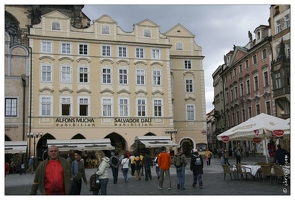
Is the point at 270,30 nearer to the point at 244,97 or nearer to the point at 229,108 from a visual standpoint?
the point at 244,97

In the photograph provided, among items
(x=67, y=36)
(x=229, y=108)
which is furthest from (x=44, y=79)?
(x=229, y=108)

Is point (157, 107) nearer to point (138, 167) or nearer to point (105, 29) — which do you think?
point (105, 29)

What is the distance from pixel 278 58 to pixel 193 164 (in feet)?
80.5

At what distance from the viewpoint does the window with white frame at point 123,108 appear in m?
35.5

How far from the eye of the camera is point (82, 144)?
31.4 m

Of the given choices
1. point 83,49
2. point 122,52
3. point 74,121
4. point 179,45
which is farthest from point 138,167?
point 179,45

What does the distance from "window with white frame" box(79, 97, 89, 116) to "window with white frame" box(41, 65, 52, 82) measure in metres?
3.38

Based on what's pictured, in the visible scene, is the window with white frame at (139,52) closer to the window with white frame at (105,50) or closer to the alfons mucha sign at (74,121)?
the window with white frame at (105,50)

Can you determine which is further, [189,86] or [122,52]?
[189,86]

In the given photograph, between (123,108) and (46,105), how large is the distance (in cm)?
704

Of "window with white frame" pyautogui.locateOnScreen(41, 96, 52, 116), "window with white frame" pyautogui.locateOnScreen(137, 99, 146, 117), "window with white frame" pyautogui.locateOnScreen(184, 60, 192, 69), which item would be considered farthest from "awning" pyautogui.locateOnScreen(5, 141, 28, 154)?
"window with white frame" pyautogui.locateOnScreen(184, 60, 192, 69)

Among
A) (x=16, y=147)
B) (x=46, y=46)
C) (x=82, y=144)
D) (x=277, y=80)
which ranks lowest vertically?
(x=16, y=147)

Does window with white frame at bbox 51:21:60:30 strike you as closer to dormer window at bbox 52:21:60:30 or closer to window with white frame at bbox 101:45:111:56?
dormer window at bbox 52:21:60:30

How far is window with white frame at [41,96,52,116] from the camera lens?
33.4m
